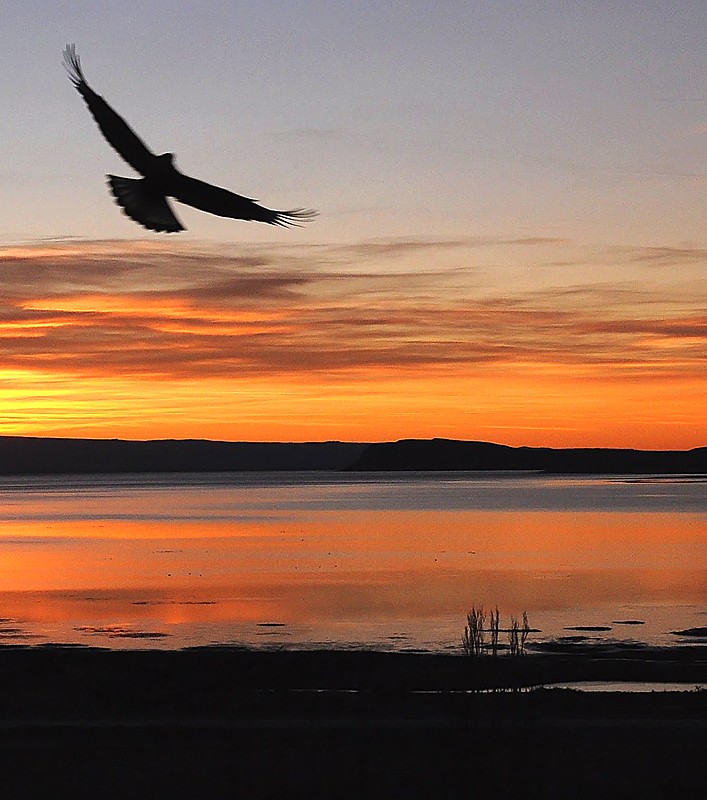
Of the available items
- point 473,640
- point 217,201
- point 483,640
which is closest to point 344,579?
point 483,640

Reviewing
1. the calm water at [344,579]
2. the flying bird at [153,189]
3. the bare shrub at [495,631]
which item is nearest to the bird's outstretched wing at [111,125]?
the flying bird at [153,189]

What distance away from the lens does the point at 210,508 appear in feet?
389

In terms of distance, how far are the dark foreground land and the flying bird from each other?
6088 millimetres

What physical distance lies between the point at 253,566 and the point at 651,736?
38370 mm

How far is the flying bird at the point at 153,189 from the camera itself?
6.44 meters

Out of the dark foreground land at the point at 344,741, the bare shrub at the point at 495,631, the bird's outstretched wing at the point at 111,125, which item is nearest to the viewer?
the bird's outstretched wing at the point at 111,125

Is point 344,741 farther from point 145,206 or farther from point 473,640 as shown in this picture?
point 473,640

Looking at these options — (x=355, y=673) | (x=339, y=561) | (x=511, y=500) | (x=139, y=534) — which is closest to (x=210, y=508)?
(x=511, y=500)

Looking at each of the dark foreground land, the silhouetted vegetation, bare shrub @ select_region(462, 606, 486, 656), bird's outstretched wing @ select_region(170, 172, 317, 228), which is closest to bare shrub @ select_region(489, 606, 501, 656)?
the silhouetted vegetation

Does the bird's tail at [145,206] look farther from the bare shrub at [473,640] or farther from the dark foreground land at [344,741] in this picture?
the bare shrub at [473,640]

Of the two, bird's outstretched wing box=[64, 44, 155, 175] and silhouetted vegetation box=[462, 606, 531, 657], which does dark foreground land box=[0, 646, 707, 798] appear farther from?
bird's outstretched wing box=[64, 44, 155, 175]

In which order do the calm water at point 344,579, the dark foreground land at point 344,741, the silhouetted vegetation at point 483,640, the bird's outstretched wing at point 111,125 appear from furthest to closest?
the calm water at point 344,579 < the silhouetted vegetation at point 483,640 < the dark foreground land at point 344,741 < the bird's outstretched wing at point 111,125

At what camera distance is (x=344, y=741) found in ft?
42.9

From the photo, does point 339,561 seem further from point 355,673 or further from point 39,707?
point 39,707
